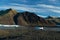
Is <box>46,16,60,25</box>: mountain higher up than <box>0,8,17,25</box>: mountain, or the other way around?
<box>0,8,17,25</box>: mountain

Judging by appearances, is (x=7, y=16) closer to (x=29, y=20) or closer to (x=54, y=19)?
(x=29, y=20)

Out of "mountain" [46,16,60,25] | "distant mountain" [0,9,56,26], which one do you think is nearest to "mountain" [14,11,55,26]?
"distant mountain" [0,9,56,26]

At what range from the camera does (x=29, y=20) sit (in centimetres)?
938

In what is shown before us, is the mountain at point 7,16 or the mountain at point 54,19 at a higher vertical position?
the mountain at point 7,16

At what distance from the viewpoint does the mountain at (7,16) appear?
8.94 metres

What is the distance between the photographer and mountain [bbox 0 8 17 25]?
894 cm

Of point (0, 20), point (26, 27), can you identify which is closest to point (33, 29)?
point (26, 27)

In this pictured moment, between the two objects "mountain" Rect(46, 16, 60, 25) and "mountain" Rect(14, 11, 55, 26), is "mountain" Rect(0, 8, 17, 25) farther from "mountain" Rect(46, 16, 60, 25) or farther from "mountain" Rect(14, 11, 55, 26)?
"mountain" Rect(46, 16, 60, 25)

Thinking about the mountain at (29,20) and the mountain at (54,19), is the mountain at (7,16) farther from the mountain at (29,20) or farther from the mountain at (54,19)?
the mountain at (54,19)

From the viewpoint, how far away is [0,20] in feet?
29.7

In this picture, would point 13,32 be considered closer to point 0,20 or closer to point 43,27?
point 0,20

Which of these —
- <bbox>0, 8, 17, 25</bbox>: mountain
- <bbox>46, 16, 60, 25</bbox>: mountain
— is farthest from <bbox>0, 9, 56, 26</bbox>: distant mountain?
<bbox>46, 16, 60, 25</bbox>: mountain

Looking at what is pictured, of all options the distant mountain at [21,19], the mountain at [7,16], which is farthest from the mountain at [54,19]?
the mountain at [7,16]

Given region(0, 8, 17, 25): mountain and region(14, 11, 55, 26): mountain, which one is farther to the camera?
region(14, 11, 55, 26): mountain
